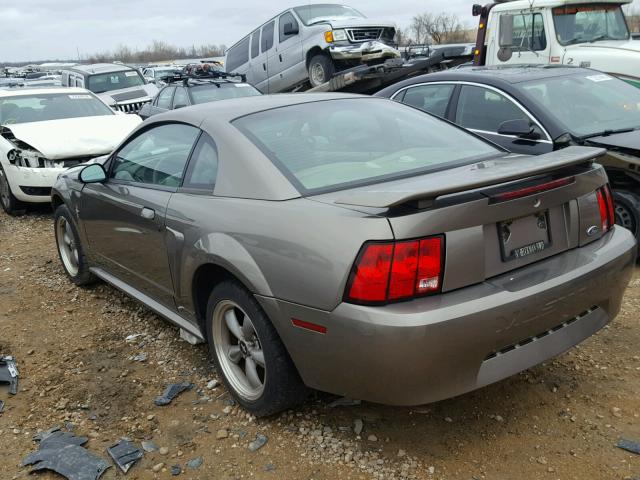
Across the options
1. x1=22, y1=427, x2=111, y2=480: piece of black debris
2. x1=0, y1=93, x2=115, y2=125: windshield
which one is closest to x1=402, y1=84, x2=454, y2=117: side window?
x1=22, y1=427, x2=111, y2=480: piece of black debris

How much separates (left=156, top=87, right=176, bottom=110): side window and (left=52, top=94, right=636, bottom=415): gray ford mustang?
8.08m

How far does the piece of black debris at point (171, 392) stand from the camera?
3.28 meters

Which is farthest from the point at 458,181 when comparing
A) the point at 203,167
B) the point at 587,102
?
the point at 587,102

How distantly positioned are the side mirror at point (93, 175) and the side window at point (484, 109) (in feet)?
10.6

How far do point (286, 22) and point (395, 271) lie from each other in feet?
40.0

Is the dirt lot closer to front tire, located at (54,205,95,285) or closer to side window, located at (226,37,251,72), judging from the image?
front tire, located at (54,205,95,285)

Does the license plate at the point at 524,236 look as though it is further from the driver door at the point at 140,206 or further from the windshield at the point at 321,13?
the windshield at the point at 321,13

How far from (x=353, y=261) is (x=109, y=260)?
8.23 feet

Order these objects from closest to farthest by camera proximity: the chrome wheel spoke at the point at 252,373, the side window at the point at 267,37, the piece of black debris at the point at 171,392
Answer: the chrome wheel spoke at the point at 252,373, the piece of black debris at the point at 171,392, the side window at the point at 267,37

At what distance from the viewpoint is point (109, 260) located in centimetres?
426

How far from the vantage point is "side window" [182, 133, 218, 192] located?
315cm

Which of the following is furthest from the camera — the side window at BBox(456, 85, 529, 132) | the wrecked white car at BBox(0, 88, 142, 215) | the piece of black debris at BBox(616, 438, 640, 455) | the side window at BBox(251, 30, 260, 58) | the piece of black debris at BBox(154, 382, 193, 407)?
the side window at BBox(251, 30, 260, 58)

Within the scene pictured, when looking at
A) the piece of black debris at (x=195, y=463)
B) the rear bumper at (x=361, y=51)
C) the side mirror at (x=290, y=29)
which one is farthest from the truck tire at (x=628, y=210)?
the side mirror at (x=290, y=29)

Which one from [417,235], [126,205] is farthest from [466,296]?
[126,205]
